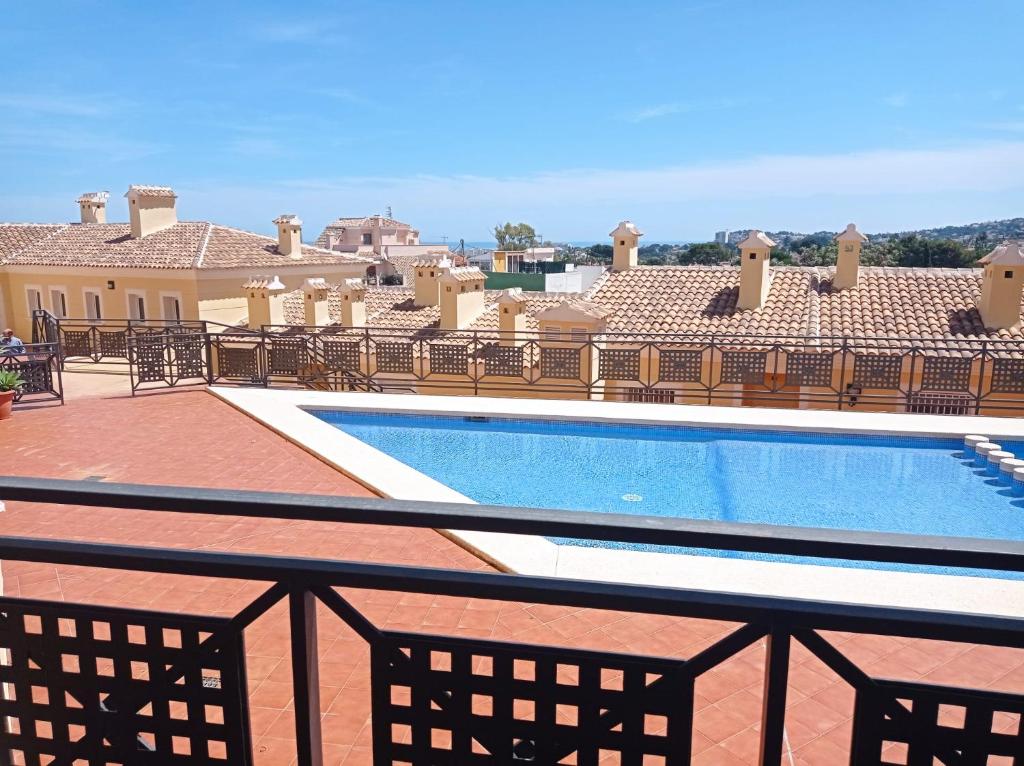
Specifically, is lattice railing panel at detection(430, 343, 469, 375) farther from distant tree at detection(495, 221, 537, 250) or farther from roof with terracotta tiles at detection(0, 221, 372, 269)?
distant tree at detection(495, 221, 537, 250)

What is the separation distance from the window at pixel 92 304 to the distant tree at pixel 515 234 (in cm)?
7736

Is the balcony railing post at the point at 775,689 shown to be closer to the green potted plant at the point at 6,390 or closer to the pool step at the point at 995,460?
the pool step at the point at 995,460

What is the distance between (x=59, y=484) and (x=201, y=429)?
28.8ft

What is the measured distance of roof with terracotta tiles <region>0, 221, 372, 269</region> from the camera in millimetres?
26750

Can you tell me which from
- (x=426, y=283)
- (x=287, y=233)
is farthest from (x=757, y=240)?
(x=287, y=233)

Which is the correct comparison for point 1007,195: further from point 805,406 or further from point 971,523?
point 971,523

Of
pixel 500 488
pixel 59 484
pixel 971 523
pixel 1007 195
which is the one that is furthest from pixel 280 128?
pixel 1007 195

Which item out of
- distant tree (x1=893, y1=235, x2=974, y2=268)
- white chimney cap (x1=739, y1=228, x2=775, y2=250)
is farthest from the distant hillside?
white chimney cap (x1=739, y1=228, x2=775, y2=250)

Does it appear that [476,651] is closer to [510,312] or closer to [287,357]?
[287,357]

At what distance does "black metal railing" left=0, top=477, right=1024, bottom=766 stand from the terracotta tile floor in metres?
1.88

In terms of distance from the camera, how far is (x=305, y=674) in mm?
1604

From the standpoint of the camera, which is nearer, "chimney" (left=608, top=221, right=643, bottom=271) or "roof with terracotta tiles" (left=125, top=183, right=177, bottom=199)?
"chimney" (left=608, top=221, right=643, bottom=271)

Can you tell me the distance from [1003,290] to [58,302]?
31427mm

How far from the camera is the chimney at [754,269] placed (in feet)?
61.0
